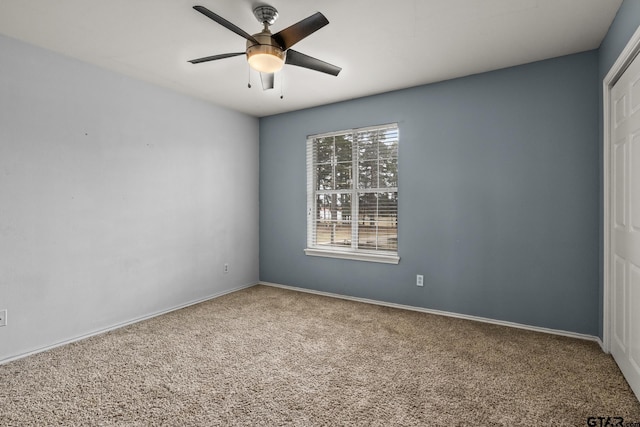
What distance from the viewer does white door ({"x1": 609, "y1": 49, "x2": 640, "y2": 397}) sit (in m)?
2.01

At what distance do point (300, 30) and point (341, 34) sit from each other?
0.67 metres

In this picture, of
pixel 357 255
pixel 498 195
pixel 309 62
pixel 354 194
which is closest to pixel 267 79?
pixel 309 62

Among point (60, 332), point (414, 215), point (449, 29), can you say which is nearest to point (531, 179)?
point (414, 215)

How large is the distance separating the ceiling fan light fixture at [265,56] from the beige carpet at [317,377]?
7.07ft

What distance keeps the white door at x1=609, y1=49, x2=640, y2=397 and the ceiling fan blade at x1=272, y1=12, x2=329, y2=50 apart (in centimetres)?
192

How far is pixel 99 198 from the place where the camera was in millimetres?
3105

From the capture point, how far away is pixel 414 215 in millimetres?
3727

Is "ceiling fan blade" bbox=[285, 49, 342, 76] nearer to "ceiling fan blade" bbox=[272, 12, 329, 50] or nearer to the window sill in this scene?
"ceiling fan blade" bbox=[272, 12, 329, 50]

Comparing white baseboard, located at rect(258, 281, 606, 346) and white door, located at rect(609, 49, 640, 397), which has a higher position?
white door, located at rect(609, 49, 640, 397)

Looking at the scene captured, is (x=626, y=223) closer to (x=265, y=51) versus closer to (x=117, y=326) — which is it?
(x=265, y=51)

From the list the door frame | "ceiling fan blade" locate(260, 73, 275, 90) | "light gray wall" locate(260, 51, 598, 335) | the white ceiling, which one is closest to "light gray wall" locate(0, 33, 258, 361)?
the white ceiling

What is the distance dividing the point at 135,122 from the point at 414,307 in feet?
11.9

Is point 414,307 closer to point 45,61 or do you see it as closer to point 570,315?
point 570,315

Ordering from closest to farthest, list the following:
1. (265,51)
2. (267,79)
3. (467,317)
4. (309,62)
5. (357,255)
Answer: (265,51)
(309,62)
(267,79)
(467,317)
(357,255)
